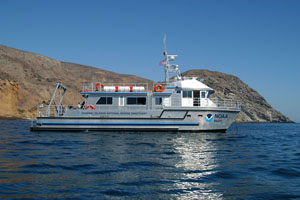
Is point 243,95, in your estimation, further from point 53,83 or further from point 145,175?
point 145,175

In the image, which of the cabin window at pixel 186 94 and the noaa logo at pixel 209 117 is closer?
the noaa logo at pixel 209 117

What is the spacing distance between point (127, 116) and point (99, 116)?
2.53m

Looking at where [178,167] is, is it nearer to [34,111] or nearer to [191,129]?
[191,129]

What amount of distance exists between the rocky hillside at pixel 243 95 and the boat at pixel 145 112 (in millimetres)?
84963

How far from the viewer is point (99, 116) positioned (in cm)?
2292

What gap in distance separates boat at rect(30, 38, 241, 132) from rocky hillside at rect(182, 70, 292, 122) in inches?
3345

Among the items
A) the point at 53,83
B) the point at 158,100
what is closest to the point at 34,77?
the point at 53,83

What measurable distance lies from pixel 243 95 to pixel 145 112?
108 m

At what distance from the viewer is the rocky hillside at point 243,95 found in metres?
108

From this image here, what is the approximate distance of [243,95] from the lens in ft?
397

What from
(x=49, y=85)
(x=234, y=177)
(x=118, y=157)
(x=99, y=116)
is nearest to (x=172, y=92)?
(x=99, y=116)

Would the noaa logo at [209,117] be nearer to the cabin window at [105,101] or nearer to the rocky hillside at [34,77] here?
the cabin window at [105,101]

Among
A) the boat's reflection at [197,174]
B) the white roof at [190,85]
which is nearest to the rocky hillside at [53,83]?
the white roof at [190,85]

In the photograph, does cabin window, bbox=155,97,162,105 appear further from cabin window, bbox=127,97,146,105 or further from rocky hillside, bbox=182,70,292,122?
rocky hillside, bbox=182,70,292,122
